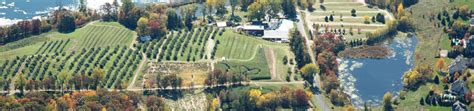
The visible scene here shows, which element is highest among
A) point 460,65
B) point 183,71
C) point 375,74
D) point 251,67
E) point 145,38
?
point 145,38

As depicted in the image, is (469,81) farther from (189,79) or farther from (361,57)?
(189,79)

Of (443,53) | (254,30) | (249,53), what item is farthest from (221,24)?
(443,53)

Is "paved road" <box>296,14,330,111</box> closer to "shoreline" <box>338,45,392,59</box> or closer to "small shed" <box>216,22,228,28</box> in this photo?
"shoreline" <box>338,45,392,59</box>

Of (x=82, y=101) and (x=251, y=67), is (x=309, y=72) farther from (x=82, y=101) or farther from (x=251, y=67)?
(x=82, y=101)

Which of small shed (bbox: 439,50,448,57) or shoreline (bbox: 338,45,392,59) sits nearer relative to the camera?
small shed (bbox: 439,50,448,57)

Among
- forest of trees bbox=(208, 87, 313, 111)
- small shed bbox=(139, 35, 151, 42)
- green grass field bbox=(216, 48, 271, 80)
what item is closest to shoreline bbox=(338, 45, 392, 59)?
green grass field bbox=(216, 48, 271, 80)

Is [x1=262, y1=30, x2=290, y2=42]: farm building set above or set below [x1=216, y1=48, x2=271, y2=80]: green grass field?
above

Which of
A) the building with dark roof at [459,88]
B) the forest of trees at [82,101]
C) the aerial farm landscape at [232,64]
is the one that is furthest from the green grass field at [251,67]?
the building with dark roof at [459,88]

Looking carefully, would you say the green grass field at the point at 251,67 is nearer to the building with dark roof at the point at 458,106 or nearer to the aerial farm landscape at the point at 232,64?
the aerial farm landscape at the point at 232,64
